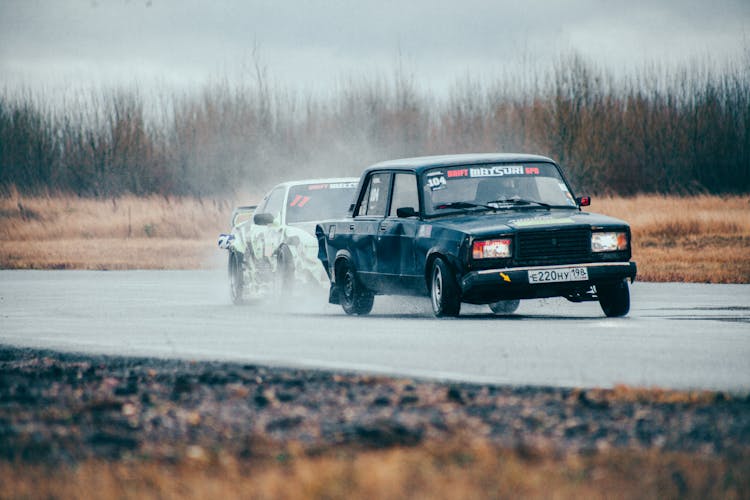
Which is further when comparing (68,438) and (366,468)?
(68,438)

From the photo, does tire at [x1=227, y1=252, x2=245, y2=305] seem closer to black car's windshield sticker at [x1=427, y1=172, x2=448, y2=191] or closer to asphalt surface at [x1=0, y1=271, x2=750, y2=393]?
asphalt surface at [x1=0, y1=271, x2=750, y2=393]

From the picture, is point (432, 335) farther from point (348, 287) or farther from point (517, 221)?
point (348, 287)

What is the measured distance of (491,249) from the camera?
14.0 metres

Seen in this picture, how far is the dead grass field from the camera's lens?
2769cm

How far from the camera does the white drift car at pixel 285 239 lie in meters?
17.7

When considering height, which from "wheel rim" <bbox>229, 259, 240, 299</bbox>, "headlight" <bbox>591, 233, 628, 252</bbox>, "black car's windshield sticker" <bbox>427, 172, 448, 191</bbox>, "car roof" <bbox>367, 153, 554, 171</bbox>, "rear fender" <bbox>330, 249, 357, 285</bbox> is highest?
"car roof" <bbox>367, 153, 554, 171</bbox>

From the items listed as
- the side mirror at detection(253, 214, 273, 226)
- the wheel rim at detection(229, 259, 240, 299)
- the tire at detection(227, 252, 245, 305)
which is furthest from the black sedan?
the wheel rim at detection(229, 259, 240, 299)

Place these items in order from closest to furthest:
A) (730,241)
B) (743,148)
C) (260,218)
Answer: (260,218) < (730,241) < (743,148)

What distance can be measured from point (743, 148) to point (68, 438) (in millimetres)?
59854

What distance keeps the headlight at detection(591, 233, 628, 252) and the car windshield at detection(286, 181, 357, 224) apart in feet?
15.6

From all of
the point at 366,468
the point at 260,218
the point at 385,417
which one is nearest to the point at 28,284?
the point at 260,218

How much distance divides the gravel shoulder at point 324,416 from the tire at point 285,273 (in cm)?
794

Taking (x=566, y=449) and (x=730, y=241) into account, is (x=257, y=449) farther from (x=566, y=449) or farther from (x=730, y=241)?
(x=730, y=241)

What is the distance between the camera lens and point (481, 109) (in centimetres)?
6838
